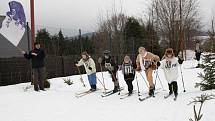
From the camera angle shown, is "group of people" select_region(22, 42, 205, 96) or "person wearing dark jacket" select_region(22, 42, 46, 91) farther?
"person wearing dark jacket" select_region(22, 42, 46, 91)

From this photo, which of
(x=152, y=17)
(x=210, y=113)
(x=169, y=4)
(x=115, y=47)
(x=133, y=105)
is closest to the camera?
(x=210, y=113)

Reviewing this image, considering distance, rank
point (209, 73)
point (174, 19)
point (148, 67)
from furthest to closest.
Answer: point (174, 19), point (148, 67), point (209, 73)

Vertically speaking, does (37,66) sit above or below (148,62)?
below

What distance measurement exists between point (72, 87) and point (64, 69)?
478cm

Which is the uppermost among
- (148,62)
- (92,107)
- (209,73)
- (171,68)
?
(148,62)

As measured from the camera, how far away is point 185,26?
28953mm

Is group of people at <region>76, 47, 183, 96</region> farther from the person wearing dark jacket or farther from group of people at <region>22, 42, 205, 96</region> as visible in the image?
the person wearing dark jacket

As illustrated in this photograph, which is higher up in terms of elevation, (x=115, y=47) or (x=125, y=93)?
(x=115, y=47)

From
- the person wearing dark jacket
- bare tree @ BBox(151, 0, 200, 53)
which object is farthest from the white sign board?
bare tree @ BBox(151, 0, 200, 53)

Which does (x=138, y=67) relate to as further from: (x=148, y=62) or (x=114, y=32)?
(x=114, y=32)

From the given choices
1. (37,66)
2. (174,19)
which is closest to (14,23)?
(37,66)

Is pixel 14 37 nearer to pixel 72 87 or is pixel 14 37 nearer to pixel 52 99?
pixel 72 87

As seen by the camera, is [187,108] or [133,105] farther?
[133,105]

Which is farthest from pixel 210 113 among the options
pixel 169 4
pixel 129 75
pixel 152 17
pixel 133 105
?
pixel 152 17
